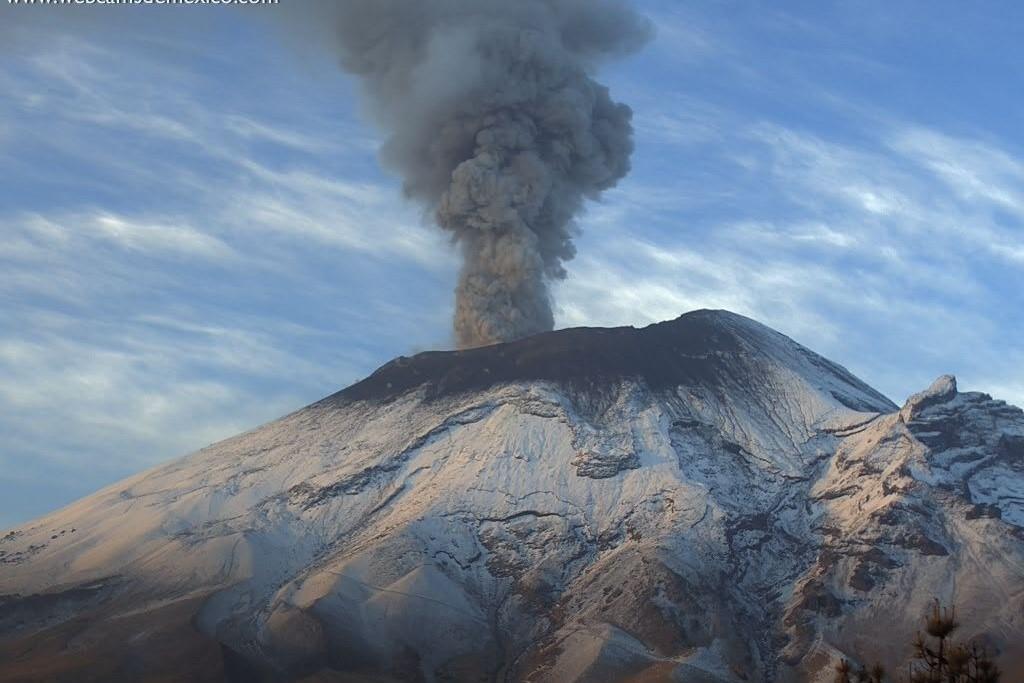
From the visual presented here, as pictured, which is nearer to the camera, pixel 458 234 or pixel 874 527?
pixel 874 527

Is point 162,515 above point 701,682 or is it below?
above

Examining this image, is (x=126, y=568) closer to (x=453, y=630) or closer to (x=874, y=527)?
(x=453, y=630)

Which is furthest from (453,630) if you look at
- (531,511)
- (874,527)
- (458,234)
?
(458,234)

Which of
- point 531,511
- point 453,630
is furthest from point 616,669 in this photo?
point 531,511

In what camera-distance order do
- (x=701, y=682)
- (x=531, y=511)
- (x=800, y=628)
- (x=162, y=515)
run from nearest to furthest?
(x=701, y=682) → (x=800, y=628) → (x=531, y=511) → (x=162, y=515)

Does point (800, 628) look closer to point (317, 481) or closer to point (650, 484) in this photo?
point (650, 484)

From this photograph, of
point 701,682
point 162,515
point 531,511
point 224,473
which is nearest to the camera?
point 701,682

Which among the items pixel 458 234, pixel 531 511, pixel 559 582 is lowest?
pixel 559 582
